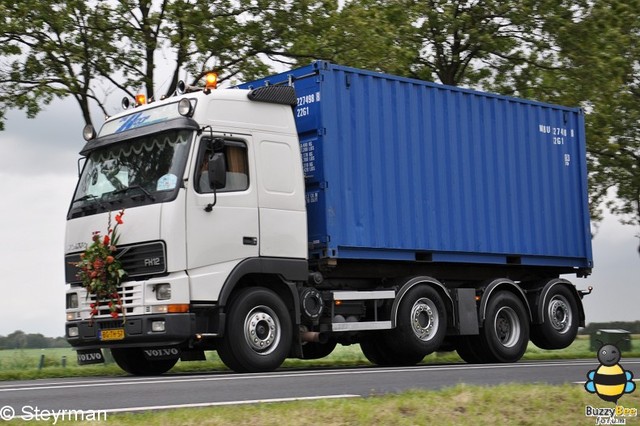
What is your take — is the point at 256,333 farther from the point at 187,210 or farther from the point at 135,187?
the point at 135,187

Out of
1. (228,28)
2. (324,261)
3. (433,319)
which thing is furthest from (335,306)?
(228,28)

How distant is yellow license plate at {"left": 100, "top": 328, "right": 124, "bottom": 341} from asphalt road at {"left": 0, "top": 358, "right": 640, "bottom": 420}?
132 centimetres

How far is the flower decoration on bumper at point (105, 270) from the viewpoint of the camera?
13055 millimetres

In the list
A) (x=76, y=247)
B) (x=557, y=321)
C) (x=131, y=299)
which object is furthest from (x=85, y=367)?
(x=557, y=321)

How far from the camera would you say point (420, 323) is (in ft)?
50.9

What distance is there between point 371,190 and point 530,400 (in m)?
6.73

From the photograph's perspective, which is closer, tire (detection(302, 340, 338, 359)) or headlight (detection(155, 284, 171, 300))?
headlight (detection(155, 284, 171, 300))

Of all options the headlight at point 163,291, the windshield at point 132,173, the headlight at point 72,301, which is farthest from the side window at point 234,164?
the headlight at point 72,301

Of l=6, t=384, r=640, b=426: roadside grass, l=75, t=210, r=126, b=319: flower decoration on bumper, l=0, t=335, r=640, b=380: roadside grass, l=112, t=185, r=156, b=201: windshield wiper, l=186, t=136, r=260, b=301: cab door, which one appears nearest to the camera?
l=6, t=384, r=640, b=426: roadside grass

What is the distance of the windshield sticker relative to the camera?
12828 mm

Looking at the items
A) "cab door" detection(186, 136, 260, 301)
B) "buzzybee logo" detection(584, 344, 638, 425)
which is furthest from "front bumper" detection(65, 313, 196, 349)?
"buzzybee logo" detection(584, 344, 638, 425)

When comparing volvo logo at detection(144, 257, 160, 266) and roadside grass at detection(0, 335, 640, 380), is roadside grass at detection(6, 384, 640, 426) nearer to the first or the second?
volvo logo at detection(144, 257, 160, 266)

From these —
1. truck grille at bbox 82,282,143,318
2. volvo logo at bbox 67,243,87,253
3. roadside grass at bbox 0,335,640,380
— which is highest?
volvo logo at bbox 67,243,87,253

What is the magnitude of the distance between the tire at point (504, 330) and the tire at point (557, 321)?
1.47 feet
